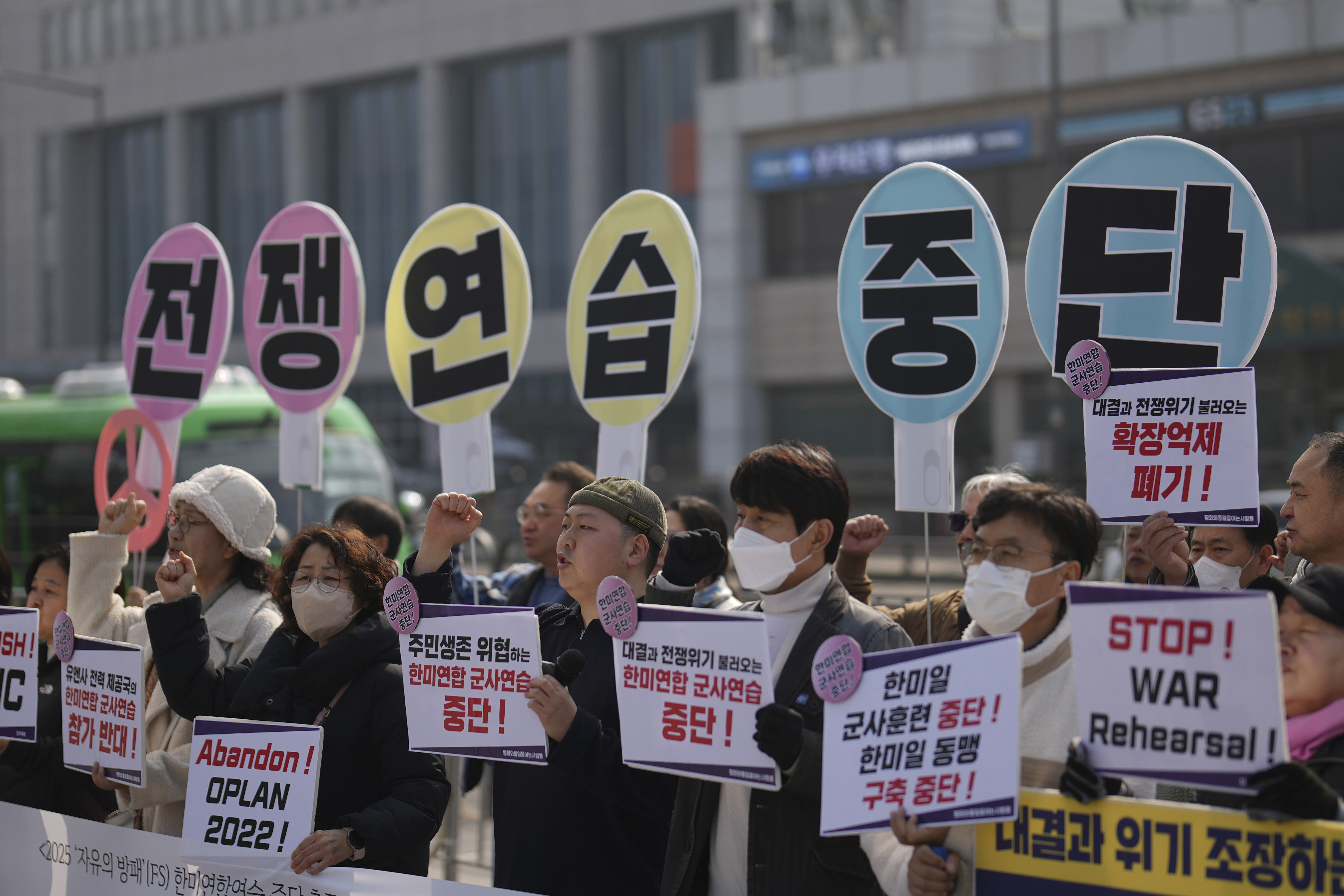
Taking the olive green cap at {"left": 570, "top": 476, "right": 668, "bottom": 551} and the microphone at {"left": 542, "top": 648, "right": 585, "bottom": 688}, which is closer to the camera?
the microphone at {"left": 542, "top": 648, "right": 585, "bottom": 688}

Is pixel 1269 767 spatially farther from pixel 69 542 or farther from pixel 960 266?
pixel 69 542

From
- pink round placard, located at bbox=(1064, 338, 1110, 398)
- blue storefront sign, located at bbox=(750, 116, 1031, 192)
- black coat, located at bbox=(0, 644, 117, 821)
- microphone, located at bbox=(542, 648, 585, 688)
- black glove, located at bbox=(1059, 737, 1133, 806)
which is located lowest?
black coat, located at bbox=(0, 644, 117, 821)

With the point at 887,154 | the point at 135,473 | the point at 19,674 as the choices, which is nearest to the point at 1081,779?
the point at 19,674

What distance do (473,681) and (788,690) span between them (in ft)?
2.98

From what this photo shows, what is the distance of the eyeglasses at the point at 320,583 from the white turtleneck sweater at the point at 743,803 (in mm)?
1276

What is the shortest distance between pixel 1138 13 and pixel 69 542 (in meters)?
26.8

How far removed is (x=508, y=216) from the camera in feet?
150

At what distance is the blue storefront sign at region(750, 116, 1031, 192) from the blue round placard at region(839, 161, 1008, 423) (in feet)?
76.0

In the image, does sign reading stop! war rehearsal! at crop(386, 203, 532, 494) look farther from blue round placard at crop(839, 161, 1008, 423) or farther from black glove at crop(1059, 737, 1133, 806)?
black glove at crop(1059, 737, 1133, 806)

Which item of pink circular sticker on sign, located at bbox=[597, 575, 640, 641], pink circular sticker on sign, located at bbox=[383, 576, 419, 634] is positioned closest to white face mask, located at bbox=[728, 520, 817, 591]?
pink circular sticker on sign, located at bbox=[597, 575, 640, 641]

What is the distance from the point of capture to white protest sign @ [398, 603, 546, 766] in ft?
11.4

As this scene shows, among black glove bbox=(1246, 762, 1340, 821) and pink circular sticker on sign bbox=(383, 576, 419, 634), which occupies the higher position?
pink circular sticker on sign bbox=(383, 576, 419, 634)

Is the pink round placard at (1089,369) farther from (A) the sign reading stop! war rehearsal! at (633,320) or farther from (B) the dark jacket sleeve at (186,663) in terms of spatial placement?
(B) the dark jacket sleeve at (186,663)

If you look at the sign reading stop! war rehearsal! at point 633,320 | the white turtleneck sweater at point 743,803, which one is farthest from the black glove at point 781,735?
the sign reading stop! war rehearsal! at point 633,320
